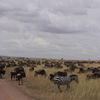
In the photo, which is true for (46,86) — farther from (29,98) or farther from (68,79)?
(29,98)

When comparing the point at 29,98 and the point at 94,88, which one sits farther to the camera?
the point at 94,88

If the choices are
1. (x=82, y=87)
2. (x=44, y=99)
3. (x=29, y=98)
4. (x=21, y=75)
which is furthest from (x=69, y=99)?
(x=21, y=75)

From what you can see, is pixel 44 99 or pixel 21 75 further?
pixel 21 75

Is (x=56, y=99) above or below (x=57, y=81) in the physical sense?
below

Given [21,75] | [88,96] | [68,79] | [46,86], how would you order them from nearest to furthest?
[88,96]
[68,79]
[46,86]
[21,75]

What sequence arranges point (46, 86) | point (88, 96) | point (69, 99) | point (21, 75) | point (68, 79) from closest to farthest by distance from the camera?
point (69, 99)
point (88, 96)
point (68, 79)
point (46, 86)
point (21, 75)

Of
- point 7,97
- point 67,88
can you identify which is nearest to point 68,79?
point 67,88

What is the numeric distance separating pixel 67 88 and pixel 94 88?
2.18 metres

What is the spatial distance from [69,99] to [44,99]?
1611mm

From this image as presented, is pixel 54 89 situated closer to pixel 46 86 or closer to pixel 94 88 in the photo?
pixel 46 86

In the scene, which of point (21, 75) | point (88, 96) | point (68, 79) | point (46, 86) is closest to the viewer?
point (88, 96)

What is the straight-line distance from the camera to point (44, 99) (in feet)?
40.5

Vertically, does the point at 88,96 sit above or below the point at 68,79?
below

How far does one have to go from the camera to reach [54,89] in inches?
614
